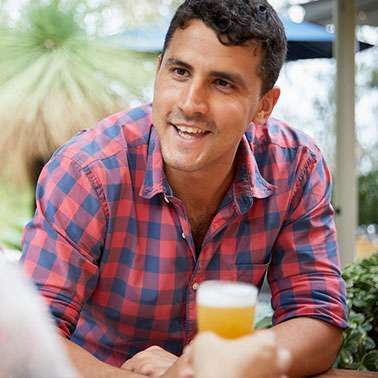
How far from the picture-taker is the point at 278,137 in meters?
1.92

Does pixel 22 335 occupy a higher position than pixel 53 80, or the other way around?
pixel 53 80

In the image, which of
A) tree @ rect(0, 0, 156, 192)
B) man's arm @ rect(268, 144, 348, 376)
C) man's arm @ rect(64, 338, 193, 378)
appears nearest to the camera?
man's arm @ rect(64, 338, 193, 378)

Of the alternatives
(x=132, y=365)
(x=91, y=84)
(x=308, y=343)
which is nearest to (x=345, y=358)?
(x=308, y=343)

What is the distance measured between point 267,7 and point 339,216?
2.84m

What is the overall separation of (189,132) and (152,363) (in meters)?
0.63

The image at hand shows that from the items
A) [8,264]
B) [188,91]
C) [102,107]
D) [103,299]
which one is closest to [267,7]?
[188,91]

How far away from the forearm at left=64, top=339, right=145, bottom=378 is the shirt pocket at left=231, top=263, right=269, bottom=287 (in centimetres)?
57

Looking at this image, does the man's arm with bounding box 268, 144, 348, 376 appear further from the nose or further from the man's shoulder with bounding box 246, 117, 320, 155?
the nose

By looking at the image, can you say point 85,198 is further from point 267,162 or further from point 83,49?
point 83,49

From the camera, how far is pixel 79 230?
1508 millimetres

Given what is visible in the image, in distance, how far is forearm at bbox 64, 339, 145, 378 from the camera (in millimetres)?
1254

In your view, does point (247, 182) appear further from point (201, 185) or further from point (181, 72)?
point (181, 72)

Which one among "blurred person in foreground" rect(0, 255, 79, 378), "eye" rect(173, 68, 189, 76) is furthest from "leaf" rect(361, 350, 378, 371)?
"blurred person in foreground" rect(0, 255, 79, 378)

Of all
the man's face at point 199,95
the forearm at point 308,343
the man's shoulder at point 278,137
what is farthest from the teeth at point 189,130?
the forearm at point 308,343
